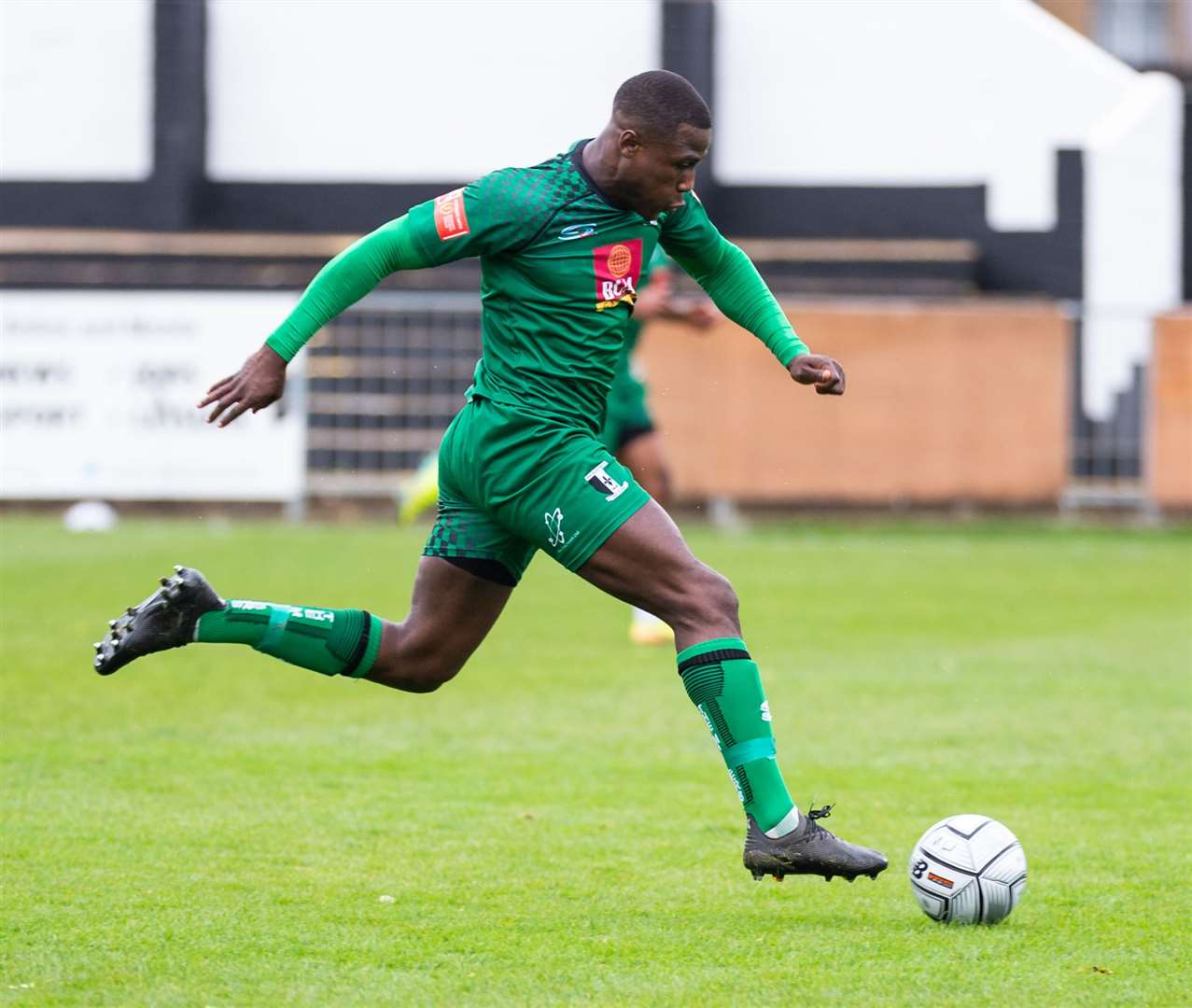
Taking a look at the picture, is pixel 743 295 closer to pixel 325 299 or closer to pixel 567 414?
pixel 567 414

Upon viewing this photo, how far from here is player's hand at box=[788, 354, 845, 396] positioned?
5457 mm

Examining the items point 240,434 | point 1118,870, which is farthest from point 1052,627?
point 240,434

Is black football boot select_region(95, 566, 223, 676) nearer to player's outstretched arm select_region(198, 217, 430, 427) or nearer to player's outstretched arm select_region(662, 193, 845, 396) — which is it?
player's outstretched arm select_region(198, 217, 430, 427)

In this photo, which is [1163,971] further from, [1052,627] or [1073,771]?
[1052,627]

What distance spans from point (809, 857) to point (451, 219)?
184 centimetres

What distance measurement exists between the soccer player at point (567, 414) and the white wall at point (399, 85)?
77.7 feet

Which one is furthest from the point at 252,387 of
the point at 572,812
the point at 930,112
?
the point at 930,112

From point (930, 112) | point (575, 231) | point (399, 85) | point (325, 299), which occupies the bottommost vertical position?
point (325, 299)

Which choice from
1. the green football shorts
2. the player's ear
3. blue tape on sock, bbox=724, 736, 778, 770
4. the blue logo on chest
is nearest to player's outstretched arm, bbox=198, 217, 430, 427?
the blue logo on chest

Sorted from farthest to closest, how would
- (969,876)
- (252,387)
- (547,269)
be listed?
1. (547,269)
2. (252,387)
3. (969,876)

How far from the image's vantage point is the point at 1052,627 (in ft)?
39.4

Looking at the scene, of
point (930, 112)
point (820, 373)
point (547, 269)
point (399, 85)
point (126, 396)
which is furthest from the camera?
point (399, 85)

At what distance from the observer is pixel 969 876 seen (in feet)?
16.1

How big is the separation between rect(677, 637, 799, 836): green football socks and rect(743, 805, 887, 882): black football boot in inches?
3.4
